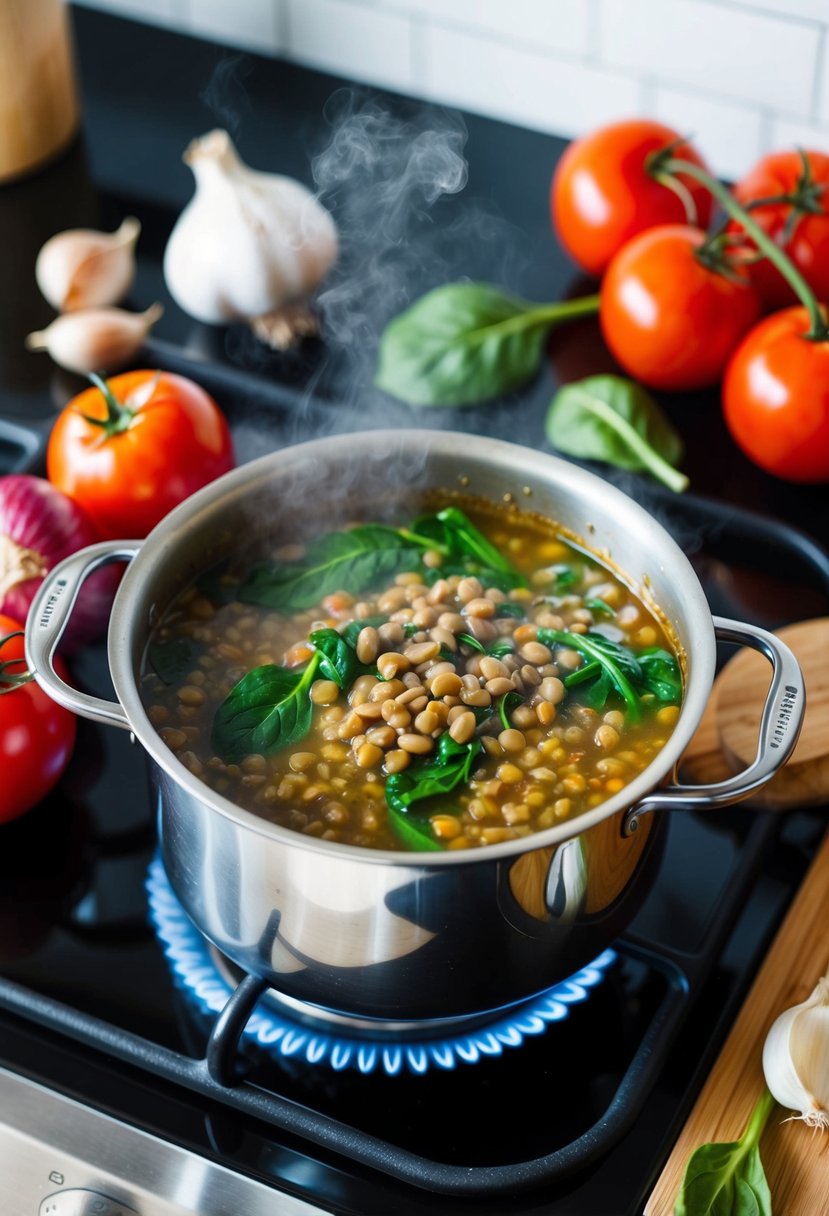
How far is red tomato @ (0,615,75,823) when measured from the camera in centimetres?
121

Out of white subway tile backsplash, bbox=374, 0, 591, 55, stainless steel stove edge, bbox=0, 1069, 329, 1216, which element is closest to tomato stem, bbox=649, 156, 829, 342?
white subway tile backsplash, bbox=374, 0, 591, 55

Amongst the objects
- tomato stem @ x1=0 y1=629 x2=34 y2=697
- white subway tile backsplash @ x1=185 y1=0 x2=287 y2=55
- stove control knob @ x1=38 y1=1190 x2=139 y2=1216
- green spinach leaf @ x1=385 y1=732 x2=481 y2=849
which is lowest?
stove control knob @ x1=38 y1=1190 x2=139 y2=1216

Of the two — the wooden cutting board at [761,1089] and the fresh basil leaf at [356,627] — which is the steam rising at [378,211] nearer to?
the fresh basil leaf at [356,627]

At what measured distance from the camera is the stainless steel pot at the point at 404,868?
943 millimetres

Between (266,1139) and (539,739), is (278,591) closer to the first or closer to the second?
(539,739)

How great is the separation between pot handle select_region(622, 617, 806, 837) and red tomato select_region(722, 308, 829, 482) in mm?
465

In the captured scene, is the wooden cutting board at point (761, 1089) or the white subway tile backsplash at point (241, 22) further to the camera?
the white subway tile backsplash at point (241, 22)

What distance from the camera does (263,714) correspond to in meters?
1.13

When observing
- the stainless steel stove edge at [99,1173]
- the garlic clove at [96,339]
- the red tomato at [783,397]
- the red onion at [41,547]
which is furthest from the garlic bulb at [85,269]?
the stainless steel stove edge at [99,1173]

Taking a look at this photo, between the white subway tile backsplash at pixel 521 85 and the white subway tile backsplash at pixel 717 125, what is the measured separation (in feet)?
0.16

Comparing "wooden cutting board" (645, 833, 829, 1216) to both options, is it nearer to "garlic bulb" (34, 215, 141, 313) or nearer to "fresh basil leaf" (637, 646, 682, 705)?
"fresh basil leaf" (637, 646, 682, 705)

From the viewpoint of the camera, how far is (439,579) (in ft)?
4.17

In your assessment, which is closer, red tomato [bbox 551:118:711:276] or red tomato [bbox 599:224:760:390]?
red tomato [bbox 599:224:760:390]

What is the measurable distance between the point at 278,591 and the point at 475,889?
16.3 inches
